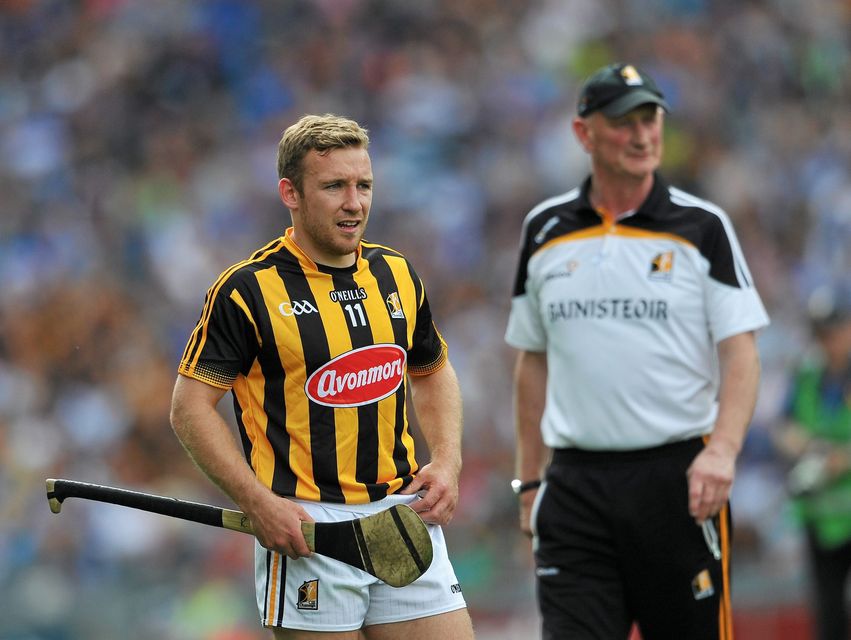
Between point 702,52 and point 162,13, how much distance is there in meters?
5.27

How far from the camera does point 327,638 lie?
4285 mm

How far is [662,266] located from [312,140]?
59.8 inches

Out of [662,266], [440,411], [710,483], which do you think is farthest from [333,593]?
[662,266]

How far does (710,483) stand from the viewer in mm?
4770

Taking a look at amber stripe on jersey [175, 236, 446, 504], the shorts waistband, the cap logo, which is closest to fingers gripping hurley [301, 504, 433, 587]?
amber stripe on jersey [175, 236, 446, 504]

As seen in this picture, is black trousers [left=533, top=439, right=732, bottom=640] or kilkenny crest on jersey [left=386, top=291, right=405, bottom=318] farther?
black trousers [left=533, top=439, right=732, bottom=640]

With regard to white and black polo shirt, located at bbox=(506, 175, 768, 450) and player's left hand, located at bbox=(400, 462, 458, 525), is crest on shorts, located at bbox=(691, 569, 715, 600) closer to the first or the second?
white and black polo shirt, located at bbox=(506, 175, 768, 450)

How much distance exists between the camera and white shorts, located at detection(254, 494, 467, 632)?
4281mm

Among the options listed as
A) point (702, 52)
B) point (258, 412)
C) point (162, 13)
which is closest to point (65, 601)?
point (258, 412)

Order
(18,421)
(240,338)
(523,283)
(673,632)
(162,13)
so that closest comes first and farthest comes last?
(240,338) < (673,632) < (523,283) < (18,421) < (162,13)

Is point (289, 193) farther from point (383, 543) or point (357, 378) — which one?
point (383, 543)

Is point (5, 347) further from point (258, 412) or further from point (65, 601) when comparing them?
point (258, 412)

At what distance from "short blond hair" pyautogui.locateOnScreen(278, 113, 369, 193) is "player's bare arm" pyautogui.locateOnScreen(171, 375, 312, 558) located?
2.29 ft

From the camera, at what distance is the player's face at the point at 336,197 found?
169 inches
